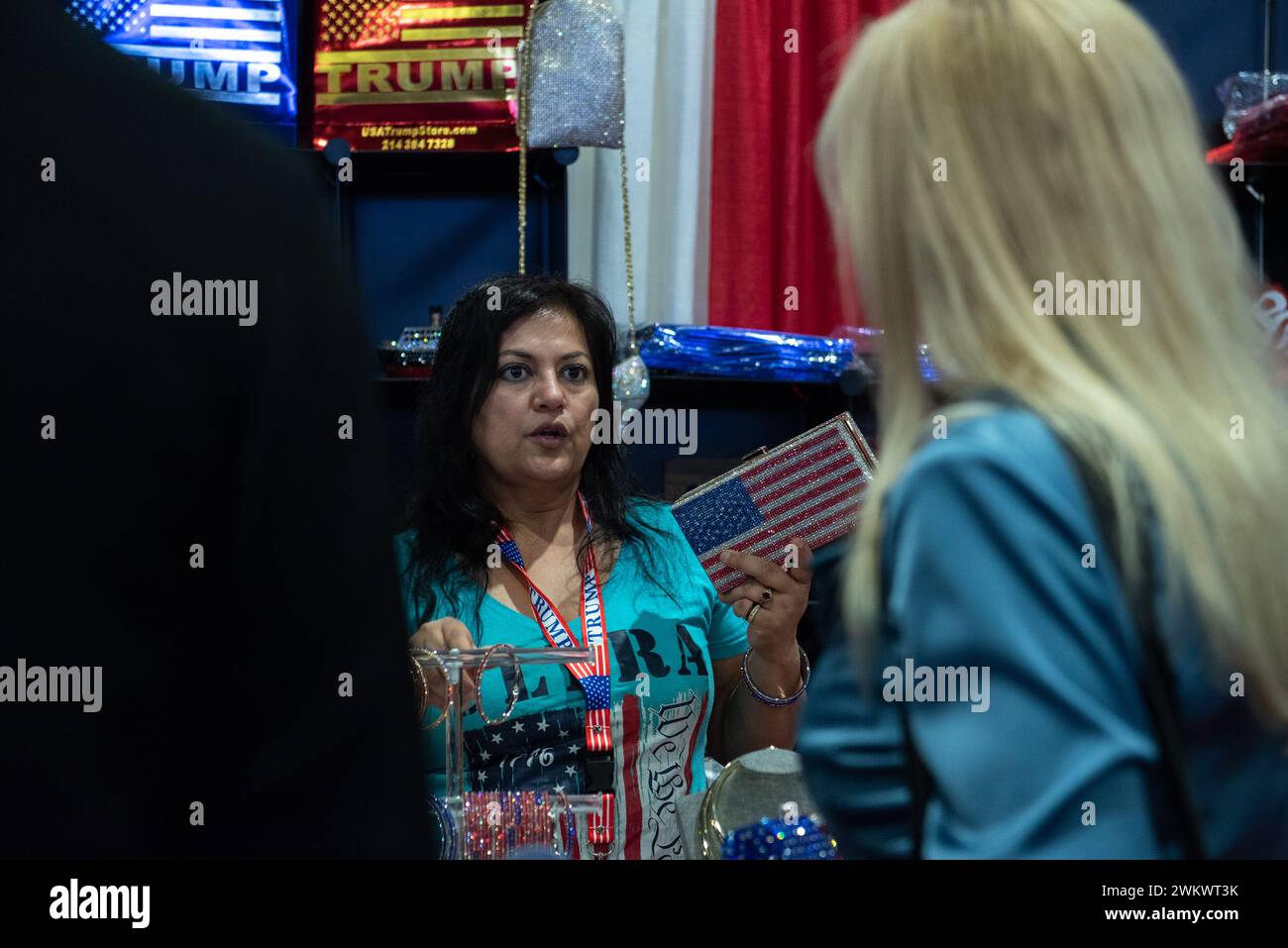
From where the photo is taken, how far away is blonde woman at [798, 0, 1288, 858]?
61 cm

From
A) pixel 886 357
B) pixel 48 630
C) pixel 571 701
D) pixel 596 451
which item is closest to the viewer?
pixel 48 630

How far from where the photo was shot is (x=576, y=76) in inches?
101

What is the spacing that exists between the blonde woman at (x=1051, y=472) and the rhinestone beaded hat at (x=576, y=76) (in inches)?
73.4

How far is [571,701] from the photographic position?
1.67m

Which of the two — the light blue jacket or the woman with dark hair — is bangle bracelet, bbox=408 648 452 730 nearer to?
the woman with dark hair

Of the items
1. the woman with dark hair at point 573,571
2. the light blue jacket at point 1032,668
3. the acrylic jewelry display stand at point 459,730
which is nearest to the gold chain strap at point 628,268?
the woman with dark hair at point 573,571

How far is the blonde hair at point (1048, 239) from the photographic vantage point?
67cm

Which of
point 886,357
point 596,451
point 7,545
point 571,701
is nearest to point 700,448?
point 596,451

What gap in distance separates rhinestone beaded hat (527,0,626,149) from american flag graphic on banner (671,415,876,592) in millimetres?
973

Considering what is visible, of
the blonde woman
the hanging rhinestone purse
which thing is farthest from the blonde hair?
the hanging rhinestone purse

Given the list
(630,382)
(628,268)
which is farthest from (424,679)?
(628,268)
